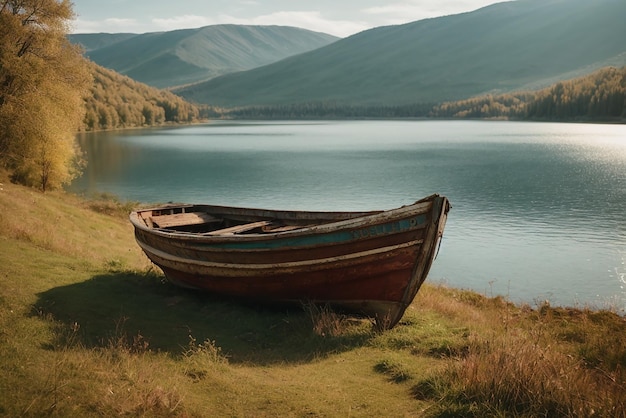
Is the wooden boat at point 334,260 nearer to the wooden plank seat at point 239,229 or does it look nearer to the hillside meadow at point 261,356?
the hillside meadow at point 261,356

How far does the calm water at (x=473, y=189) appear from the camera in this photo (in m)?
25.8

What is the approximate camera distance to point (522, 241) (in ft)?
104

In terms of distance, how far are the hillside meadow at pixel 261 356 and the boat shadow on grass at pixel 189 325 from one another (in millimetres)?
44

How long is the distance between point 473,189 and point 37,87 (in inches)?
1466

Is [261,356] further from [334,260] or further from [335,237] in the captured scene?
[335,237]

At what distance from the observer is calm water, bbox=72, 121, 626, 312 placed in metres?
25.8

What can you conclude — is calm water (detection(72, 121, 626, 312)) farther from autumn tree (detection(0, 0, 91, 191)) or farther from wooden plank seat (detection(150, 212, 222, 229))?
autumn tree (detection(0, 0, 91, 191))

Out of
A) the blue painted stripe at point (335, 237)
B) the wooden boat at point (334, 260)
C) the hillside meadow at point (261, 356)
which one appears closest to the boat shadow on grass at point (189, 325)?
the hillside meadow at point (261, 356)

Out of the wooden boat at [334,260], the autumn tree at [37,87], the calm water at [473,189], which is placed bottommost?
the calm water at [473,189]

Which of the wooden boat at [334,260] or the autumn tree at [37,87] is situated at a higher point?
the autumn tree at [37,87]

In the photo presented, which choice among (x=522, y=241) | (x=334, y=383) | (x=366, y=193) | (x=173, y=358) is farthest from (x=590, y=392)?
(x=366, y=193)

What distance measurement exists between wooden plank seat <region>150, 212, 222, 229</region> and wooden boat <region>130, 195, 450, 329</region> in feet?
9.71

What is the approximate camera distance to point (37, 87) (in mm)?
32156

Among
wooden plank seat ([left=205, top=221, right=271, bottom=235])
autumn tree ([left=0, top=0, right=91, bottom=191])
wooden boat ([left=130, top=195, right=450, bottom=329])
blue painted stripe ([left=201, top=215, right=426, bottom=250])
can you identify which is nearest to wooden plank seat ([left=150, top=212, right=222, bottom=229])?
wooden plank seat ([left=205, top=221, right=271, bottom=235])
